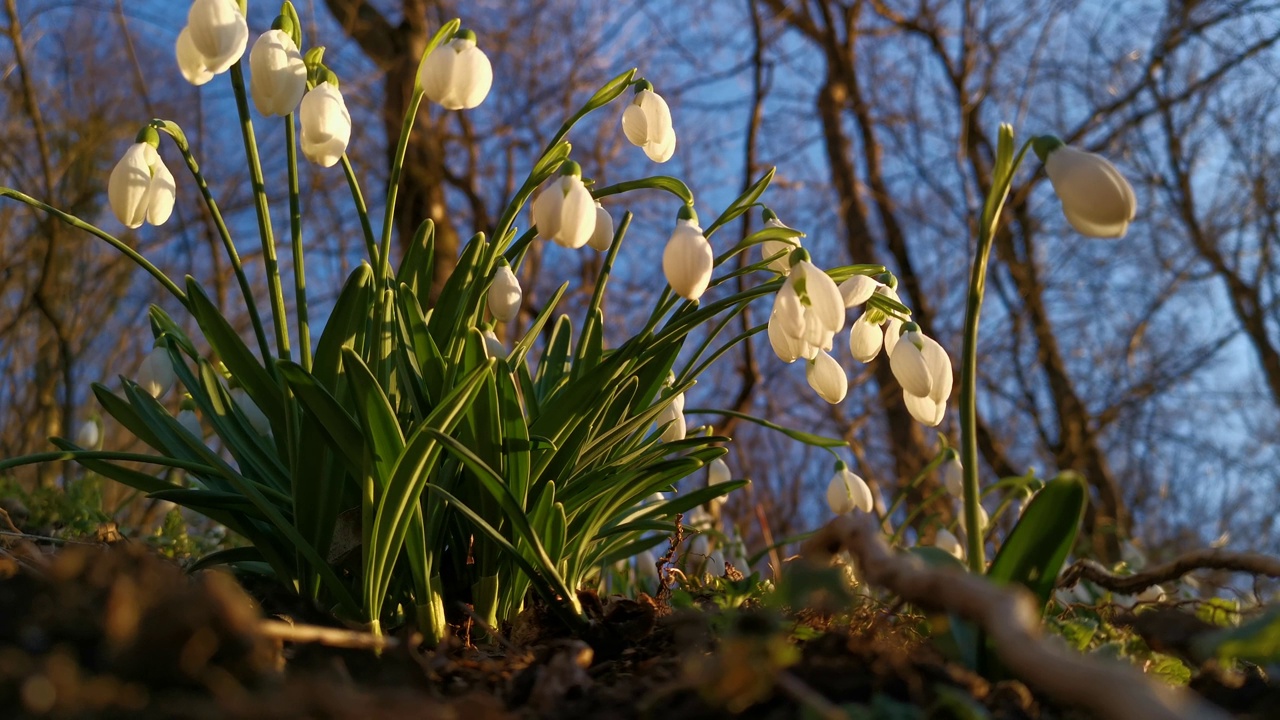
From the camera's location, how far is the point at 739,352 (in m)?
6.06

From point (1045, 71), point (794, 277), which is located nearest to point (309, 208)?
point (1045, 71)

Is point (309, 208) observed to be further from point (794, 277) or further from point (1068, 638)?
point (1068, 638)

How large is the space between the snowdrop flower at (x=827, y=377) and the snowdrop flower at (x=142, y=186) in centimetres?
95

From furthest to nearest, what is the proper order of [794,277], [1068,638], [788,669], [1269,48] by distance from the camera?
[1269,48]
[794,277]
[1068,638]
[788,669]

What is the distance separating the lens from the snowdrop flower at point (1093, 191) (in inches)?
33.3

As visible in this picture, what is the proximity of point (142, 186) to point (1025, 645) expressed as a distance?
118 cm

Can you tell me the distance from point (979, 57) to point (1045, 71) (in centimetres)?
56

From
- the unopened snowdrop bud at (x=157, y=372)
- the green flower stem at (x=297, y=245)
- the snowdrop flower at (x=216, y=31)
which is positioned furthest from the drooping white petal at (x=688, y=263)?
the unopened snowdrop bud at (x=157, y=372)

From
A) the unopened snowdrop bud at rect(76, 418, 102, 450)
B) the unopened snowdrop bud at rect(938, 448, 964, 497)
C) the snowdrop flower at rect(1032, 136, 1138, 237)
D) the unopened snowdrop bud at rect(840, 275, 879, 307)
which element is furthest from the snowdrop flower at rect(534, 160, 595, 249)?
the unopened snowdrop bud at rect(76, 418, 102, 450)

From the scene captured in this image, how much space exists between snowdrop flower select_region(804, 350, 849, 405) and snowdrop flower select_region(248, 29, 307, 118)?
0.83 m

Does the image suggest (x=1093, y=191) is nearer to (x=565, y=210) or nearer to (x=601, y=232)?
(x=565, y=210)

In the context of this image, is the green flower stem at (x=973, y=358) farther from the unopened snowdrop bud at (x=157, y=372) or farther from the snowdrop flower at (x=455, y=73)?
the unopened snowdrop bud at (x=157, y=372)

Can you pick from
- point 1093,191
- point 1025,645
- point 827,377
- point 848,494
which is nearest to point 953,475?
point 848,494

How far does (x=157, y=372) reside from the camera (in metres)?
1.40
